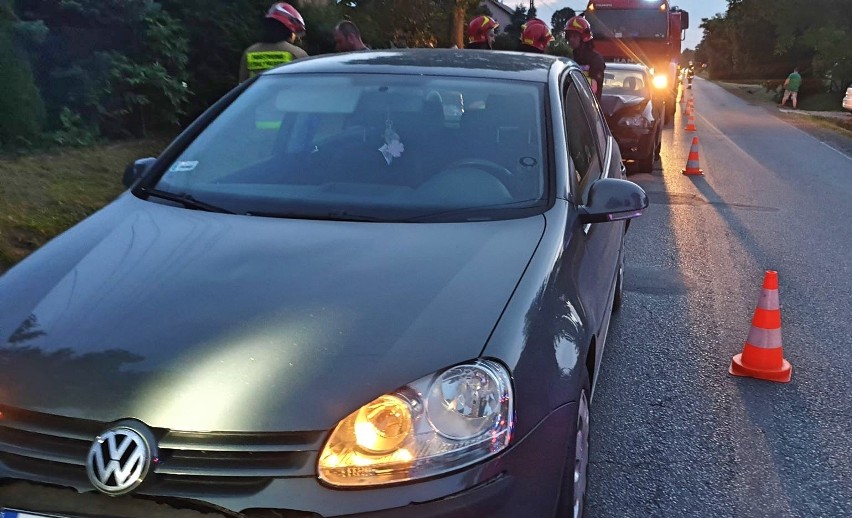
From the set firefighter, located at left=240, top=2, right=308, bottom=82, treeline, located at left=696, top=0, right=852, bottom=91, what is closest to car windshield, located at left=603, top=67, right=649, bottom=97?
firefighter, located at left=240, top=2, right=308, bottom=82

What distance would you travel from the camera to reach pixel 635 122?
12.6 meters

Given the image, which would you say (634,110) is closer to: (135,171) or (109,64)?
(109,64)

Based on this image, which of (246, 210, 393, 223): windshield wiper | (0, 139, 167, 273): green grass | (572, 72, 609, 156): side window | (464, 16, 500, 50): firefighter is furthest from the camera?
(464, 16, 500, 50): firefighter

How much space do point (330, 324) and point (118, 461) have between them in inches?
25.6

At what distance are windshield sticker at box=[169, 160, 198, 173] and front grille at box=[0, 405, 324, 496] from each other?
1.67 m

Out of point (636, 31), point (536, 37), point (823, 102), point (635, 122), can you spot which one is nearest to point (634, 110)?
point (635, 122)

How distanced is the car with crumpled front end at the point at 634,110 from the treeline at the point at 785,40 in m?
31.8

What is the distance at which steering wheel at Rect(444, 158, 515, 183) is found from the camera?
11.6ft

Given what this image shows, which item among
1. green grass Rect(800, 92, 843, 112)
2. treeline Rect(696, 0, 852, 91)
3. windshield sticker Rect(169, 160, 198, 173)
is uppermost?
windshield sticker Rect(169, 160, 198, 173)

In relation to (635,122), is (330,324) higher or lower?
higher

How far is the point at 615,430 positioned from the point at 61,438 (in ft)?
8.93

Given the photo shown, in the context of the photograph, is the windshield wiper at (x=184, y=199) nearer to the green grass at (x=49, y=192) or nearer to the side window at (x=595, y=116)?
the green grass at (x=49, y=192)

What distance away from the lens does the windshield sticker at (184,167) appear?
146 inches

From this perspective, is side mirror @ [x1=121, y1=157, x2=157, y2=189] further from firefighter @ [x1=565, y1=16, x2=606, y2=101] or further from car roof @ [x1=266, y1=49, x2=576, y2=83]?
firefighter @ [x1=565, y1=16, x2=606, y2=101]
